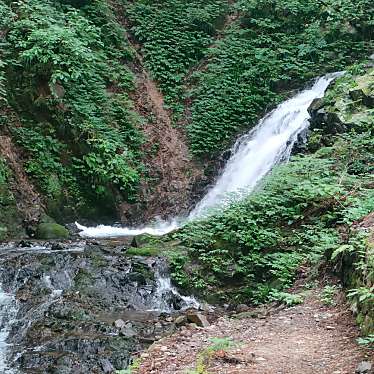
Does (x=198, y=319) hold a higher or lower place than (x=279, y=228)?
lower

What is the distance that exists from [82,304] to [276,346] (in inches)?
138

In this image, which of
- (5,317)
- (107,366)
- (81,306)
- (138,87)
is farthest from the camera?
(138,87)

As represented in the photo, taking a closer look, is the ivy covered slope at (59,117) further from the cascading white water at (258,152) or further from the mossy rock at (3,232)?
the mossy rock at (3,232)

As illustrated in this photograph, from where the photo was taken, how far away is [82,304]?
7.40m

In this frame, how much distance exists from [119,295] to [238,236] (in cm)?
226

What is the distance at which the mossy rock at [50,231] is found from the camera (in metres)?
10.1

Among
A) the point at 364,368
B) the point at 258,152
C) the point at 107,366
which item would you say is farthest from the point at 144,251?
the point at 364,368

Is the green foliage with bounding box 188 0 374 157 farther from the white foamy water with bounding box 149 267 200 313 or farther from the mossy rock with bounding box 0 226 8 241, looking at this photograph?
the white foamy water with bounding box 149 267 200 313

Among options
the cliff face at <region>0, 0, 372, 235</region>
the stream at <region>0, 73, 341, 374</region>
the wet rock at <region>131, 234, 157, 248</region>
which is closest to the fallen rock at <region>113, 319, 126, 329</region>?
the stream at <region>0, 73, 341, 374</region>

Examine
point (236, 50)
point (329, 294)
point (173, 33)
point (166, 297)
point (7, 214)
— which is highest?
point (173, 33)

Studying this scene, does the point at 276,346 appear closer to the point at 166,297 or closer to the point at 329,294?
the point at 329,294

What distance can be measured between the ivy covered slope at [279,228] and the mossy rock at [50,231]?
2.46 m

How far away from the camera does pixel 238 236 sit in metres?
8.48

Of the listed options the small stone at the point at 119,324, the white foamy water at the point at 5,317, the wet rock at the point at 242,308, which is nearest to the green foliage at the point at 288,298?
the wet rock at the point at 242,308
